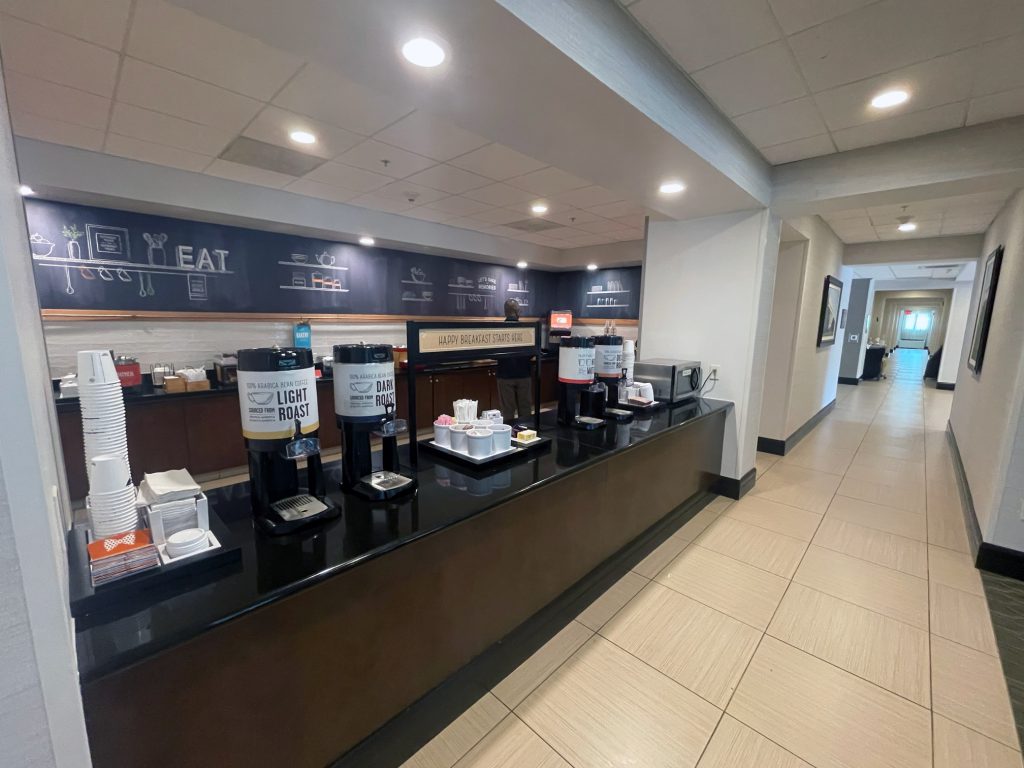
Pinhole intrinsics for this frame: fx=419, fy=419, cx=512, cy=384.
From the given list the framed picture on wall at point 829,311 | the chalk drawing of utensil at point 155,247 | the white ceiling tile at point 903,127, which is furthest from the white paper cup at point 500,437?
the framed picture on wall at point 829,311

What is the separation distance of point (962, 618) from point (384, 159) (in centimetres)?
453

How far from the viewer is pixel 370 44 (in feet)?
4.53

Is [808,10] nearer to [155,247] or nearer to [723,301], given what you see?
[723,301]

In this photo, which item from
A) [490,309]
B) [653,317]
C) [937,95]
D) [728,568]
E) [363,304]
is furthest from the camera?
[490,309]

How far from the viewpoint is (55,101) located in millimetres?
2375

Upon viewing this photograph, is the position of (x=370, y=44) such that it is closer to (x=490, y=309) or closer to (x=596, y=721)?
(x=596, y=721)

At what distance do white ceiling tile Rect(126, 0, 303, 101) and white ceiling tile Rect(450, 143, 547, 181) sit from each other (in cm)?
132

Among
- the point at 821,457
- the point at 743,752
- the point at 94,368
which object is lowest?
the point at 743,752

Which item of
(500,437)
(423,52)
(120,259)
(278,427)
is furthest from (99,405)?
(120,259)

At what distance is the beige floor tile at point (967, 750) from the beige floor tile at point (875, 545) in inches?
47.0

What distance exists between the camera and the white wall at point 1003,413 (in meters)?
2.43

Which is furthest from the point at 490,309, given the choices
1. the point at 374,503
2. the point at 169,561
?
the point at 169,561

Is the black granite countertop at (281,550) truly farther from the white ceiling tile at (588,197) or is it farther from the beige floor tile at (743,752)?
the white ceiling tile at (588,197)

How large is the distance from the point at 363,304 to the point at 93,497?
483 centimetres
